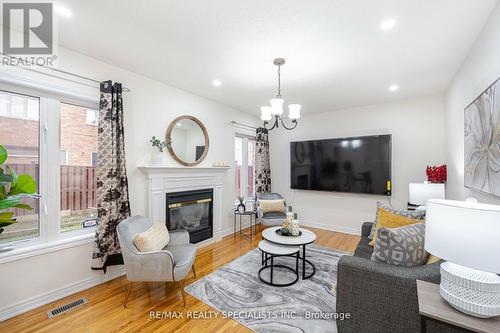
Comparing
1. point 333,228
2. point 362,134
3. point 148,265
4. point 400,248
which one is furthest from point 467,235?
point 333,228

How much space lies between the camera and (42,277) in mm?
2279

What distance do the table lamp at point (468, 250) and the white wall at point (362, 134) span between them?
3.54 metres

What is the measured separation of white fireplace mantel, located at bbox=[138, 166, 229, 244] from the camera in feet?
10.4

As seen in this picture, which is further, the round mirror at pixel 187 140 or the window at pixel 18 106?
the round mirror at pixel 187 140

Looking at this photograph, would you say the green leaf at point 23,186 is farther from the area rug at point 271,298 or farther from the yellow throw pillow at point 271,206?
the yellow throw pillow at point 271,206

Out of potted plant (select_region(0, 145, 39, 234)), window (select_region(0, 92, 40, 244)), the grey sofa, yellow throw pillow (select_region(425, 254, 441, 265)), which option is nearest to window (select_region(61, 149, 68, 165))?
window (select_region(0, 92, 40, 244))

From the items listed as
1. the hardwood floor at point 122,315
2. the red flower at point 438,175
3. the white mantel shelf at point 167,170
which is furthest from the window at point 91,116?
the red flower at point 438,175

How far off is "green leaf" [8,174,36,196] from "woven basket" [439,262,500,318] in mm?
2809

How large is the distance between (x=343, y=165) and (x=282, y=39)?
323 cm

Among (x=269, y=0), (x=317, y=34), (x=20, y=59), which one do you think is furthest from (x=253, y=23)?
(x=20, y=59)

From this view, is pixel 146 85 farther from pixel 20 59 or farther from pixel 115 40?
pixel 20 59

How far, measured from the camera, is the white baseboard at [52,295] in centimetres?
208

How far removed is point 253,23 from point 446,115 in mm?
3682

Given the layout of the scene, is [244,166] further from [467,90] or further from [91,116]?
[467,90]
